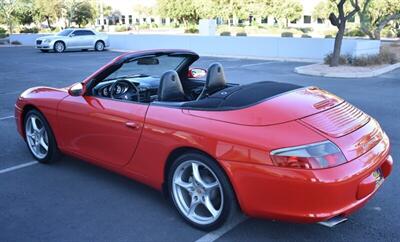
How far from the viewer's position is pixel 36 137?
510 centimetres

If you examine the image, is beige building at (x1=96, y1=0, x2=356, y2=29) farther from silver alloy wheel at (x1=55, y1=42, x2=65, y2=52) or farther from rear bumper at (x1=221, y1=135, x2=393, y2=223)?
rear bumper at (x1=221, y1=135, x2=393, y2=223)

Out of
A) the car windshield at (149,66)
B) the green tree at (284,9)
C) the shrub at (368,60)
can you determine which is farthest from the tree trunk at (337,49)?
the green tree at (284,9)

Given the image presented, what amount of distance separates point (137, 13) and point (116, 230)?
3168 inches

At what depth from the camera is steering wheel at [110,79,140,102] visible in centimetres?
443

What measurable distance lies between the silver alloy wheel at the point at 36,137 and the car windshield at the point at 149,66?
1024 mm

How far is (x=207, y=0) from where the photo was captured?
46.5 metres

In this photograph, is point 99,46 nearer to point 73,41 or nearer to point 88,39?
point 88,39

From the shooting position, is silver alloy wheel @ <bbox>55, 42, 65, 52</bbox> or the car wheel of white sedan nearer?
silver alloy wheel @ <bbox>55, 42, 65, 52</bbox>

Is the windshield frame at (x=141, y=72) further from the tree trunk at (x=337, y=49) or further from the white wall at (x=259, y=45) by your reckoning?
the white wall at (x=259, y=45)

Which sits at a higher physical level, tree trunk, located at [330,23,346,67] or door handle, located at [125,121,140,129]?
tree trunk, located at [330,23,346,67]

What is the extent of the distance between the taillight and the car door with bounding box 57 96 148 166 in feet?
4.45

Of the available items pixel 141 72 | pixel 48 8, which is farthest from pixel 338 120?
pixel 48 8

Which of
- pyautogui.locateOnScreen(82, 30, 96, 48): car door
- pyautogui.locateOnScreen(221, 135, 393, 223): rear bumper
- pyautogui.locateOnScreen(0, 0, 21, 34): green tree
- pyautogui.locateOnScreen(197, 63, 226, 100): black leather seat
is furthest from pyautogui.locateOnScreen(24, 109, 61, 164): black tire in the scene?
pyautogui.locateOnScreen(0, 0, 21, 34): green tree

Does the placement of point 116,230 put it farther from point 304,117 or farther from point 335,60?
point 335,60
